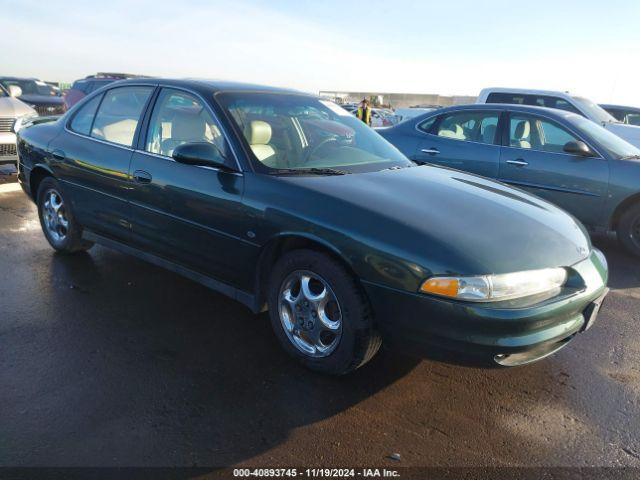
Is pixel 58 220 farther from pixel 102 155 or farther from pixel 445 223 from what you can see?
pixel 445 223

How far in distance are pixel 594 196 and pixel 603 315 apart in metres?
2.02

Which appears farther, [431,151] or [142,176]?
[431,151]

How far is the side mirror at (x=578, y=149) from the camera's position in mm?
5484

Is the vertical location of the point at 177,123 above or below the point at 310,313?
above

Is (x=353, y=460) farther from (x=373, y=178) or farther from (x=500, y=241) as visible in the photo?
(x=373, y=178)

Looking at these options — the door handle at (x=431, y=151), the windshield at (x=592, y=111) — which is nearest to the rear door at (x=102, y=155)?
the door handle at (x=431, y=151)

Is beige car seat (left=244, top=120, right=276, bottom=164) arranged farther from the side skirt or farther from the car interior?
the car interior

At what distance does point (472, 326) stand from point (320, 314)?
831 millimetres

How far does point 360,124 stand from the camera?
4133mm

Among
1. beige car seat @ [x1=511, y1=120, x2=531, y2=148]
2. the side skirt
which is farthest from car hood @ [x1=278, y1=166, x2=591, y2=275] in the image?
beige car seat @ [x1=511, y1=120, x2=531, y2=148]

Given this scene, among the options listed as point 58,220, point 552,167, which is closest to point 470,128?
point 552,167

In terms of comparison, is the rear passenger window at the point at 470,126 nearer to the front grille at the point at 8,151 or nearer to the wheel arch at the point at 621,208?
the wheel arch at the point at 621,208

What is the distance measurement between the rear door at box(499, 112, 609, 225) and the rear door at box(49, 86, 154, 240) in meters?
4.20

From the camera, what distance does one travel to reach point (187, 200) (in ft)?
10.9
